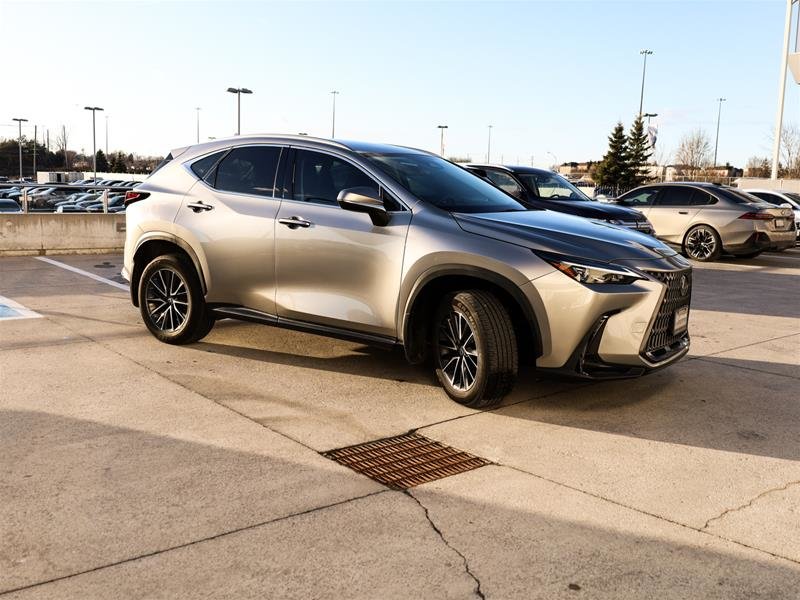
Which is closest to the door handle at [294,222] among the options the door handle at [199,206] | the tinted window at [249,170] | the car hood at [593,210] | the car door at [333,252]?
the car door at [333,252]

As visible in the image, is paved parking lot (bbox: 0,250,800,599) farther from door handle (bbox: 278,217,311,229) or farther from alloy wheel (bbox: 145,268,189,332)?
door handle (bbox: 278,217,311,229)

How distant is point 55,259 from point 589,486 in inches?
462

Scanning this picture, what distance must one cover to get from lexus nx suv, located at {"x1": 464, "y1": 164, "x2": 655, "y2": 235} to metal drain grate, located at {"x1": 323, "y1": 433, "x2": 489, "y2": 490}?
7.78 meters

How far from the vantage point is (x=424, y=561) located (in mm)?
3182

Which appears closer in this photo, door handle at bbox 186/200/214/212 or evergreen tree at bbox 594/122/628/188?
door handle at bbox 186/200/214/212

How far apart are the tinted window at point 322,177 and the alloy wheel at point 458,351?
1.20m

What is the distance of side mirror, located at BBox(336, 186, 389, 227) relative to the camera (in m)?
5.36

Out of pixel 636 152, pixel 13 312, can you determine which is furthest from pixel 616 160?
pixel 13 312

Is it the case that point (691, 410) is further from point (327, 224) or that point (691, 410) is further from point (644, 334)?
point (327, 224)

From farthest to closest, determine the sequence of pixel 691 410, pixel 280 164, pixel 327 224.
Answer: pixel 280 164
pixel 327 224
pixel 691 410

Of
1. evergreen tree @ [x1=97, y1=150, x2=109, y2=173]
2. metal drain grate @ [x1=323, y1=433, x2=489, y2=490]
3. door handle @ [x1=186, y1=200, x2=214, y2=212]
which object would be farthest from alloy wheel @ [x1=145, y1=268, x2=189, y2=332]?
evergreen tree @ [x1=97, y1=150, x2=109, y2=173]

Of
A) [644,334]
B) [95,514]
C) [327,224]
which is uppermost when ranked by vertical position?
[327,224]

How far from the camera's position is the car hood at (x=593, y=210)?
11.7 metres

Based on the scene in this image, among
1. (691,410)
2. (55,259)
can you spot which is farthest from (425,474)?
(55,259)
